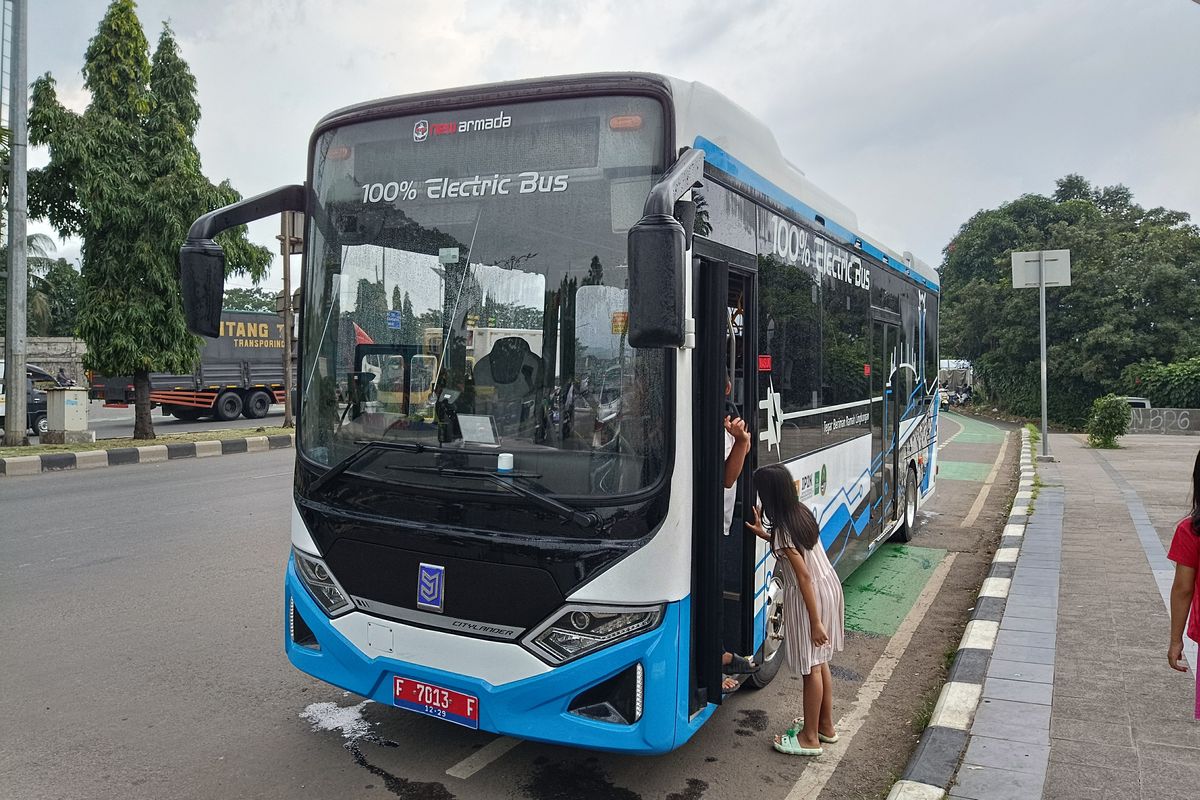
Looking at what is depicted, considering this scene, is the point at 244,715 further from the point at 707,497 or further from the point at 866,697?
the point at 866,697

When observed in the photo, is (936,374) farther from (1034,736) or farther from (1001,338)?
(1001,338)

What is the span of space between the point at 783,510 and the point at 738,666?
0.74 meters

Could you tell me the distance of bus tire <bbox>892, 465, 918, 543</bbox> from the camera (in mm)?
8836

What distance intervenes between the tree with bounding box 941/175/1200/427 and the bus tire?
88.9ft

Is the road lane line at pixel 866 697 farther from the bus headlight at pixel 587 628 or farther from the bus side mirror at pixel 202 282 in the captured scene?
the bus side mirror at pixel 202 282

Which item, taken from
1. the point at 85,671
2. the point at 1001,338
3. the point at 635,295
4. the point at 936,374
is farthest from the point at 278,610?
the point at 1001,338

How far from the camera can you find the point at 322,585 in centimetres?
393

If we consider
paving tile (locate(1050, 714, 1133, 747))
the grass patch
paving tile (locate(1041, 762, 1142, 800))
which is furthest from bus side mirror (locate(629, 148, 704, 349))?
the grass patch

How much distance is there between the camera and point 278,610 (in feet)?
20.2

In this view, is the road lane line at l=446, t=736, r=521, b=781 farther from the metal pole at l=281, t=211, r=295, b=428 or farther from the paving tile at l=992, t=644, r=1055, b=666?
the metal pole at l=281, t=211, r=295, b=428

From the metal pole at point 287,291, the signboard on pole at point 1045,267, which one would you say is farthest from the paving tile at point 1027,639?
the metal pole at point 287,291

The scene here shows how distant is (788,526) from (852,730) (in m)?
1.26

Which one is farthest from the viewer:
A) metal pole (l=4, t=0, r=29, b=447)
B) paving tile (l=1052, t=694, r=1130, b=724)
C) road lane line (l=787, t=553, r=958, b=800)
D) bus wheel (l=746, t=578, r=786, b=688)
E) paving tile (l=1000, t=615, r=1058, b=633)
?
metal pole (l=4, t=0, r=29, b=447)

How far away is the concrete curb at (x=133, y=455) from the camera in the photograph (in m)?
13.5
